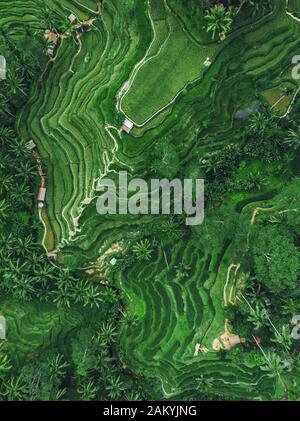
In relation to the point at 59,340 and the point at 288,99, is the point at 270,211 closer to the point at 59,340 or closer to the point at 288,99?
the point at 288,99

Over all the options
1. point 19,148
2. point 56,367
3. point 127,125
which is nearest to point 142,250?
point 127,125

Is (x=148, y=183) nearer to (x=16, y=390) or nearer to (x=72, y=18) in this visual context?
(x=72, y=18)

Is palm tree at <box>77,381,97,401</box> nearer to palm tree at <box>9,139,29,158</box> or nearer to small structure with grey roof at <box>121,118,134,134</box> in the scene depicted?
palm tree at <box>9,139,29,158</box>

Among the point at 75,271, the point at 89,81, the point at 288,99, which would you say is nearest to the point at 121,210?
the point at 75,271

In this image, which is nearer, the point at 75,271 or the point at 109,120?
the point at 109,120

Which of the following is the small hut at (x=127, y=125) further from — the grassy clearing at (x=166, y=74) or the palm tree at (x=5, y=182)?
the palm tree at (x=5, y=182)
